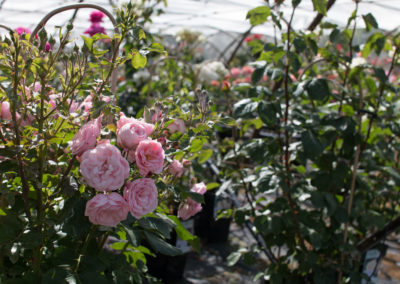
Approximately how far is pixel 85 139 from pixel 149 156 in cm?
13

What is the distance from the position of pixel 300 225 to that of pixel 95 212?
1.23m

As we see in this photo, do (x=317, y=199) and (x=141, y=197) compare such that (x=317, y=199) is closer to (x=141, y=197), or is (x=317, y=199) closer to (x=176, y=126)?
(x=176, y=126)

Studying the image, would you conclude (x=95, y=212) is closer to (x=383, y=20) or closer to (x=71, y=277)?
(x=71, y=277)

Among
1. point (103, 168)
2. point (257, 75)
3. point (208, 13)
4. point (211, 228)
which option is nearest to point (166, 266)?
point (211, 228)

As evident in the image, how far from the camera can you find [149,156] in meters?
0.85

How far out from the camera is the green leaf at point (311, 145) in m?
1.60

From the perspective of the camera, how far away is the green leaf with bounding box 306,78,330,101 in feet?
5.18

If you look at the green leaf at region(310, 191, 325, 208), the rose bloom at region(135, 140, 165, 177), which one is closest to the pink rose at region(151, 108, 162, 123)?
the rose bloom at region(135, 140, 165, 177)

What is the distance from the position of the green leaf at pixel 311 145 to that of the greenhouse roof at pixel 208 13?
10.3ft

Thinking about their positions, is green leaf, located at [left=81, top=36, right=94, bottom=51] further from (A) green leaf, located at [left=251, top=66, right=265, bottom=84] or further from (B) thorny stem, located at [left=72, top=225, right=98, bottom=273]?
(A) green leaf, located at [left=251, top=66, right=265, bottom=84]

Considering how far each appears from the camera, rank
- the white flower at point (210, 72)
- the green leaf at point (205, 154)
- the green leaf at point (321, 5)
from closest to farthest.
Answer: the green leaf at point (321, 5)
the green leaf at point (205, 154)
the white flower at point (210, 72)

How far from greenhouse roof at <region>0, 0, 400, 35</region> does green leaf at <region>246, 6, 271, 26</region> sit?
3.13m

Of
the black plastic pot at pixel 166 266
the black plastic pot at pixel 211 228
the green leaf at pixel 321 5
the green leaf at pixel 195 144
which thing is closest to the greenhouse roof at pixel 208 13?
the black plastic pot at pixel 211 228

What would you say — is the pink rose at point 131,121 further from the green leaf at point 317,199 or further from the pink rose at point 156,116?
the green leaf at point 317,199
